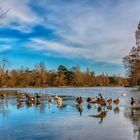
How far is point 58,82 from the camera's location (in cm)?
13962

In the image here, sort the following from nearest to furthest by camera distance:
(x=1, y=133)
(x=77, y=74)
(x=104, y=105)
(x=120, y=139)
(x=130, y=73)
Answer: (x=120, y=139) < (x=1, y=133) < (x=104, y=105) < (x=130, y=73) < (x=77, y=74)

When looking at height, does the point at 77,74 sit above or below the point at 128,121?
above

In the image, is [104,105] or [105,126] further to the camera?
[104,105]

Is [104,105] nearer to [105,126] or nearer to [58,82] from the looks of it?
[105,126]

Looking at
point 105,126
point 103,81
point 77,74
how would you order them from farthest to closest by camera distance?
point 103,81, point 77,74, point 105,126

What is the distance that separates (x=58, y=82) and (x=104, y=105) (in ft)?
343

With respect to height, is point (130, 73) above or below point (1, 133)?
above

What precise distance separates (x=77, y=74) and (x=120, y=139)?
131666mm

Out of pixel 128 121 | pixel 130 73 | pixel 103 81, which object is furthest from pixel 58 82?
pixel 128 121

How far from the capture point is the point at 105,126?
71.6 feet

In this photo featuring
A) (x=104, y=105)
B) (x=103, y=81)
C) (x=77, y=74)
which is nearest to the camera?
(x=104, y=105)

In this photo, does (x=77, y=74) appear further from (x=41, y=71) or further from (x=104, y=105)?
(x=104, y=105)

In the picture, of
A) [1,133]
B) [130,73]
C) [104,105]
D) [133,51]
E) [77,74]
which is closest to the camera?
[1,133]

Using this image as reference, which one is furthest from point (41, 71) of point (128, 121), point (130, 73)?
point (128, 121)
